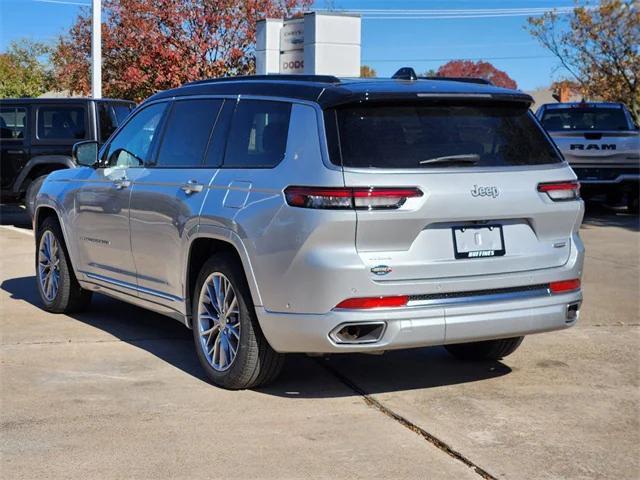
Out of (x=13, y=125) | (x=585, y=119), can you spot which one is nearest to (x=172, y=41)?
(x=13, y=125)

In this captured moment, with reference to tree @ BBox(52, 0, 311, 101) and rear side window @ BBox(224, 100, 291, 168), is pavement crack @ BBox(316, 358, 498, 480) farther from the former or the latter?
tree @ BBox(52, 0, 311, 101)

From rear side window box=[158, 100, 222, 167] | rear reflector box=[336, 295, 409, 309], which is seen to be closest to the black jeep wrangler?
rear side window box=[158, 100, 222, 167]

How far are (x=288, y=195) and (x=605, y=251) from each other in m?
7.93

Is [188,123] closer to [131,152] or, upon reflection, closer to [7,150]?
[131,152]

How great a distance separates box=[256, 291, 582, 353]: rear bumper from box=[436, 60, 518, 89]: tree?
67.0m

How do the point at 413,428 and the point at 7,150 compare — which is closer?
the point at 413,428

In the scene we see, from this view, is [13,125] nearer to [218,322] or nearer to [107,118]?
[107,118]

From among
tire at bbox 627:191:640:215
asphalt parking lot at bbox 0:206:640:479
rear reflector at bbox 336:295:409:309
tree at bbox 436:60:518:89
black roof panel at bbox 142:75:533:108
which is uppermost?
tree at bbox 436:60:518:89

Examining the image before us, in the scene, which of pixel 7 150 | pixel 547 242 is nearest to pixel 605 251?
pixel 547 242

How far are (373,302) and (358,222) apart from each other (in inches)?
17.1

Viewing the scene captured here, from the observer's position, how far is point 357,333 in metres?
5.09

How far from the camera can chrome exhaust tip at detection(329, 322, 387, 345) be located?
502 cm

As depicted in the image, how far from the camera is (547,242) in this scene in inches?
217

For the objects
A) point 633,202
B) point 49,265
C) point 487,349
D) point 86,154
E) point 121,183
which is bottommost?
point 487,349
